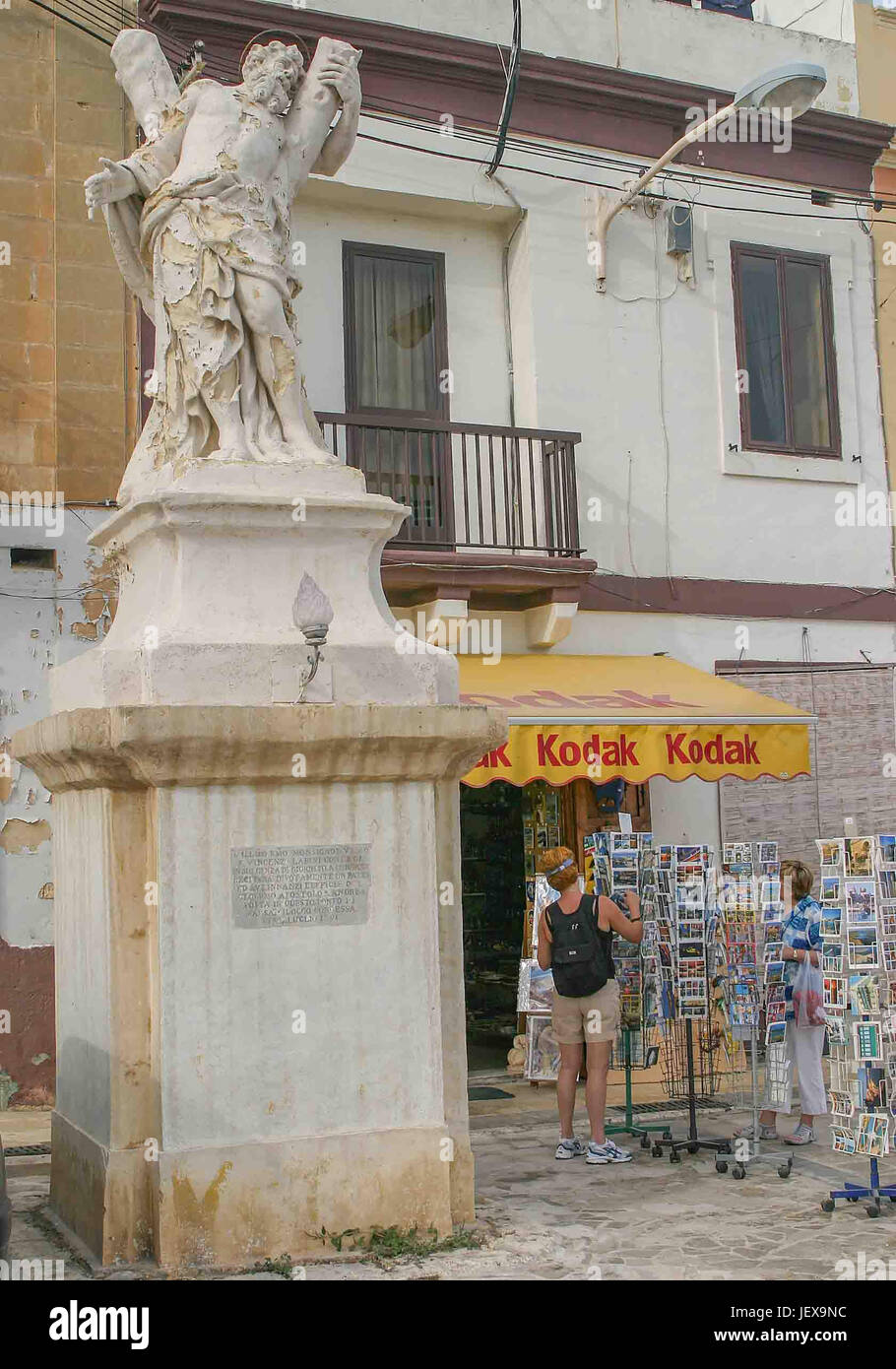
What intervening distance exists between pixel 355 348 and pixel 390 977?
8.21m

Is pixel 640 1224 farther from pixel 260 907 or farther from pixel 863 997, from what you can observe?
pixel 260 907

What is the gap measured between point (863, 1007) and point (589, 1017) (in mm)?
1943

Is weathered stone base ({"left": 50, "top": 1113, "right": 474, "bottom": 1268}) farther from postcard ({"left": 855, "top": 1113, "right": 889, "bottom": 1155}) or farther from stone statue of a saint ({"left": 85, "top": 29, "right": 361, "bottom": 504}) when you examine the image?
Answer: stone statue of a saint ({"left": 85, "top": 29, "right": 361, "bottom": 504})

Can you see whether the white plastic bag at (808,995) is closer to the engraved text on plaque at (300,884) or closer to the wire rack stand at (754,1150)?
the wire rack stand at (754,1150)

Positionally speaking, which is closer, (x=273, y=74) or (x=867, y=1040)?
(x=273, y=74)

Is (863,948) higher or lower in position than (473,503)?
lower

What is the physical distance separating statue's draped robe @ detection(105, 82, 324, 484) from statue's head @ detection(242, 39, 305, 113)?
0.33 metres

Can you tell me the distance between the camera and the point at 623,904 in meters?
9.68

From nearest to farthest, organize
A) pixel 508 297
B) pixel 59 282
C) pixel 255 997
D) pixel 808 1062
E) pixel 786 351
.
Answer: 1. pixel 255 997
2. pixel 808 1062
3. pixel 59 282
4. pixel 508 297
5. pixel 786 351

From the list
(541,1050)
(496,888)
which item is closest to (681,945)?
(541,1050)

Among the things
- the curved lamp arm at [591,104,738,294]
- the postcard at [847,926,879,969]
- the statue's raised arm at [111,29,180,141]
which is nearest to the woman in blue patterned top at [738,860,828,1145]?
the postcard at [847,926,879,969]

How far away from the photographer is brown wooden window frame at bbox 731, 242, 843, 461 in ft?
48.4

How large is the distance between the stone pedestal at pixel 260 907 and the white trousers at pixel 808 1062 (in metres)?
3.10

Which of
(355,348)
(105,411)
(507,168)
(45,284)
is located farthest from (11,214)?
(507,168)
